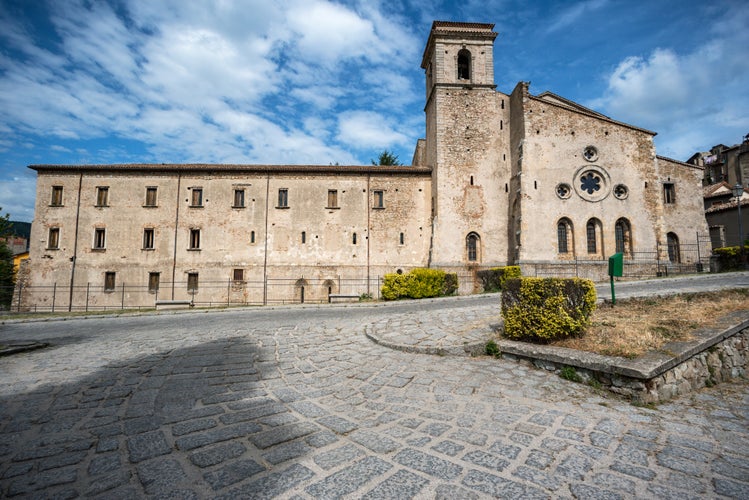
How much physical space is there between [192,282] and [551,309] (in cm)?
2255

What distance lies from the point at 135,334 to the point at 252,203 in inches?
615

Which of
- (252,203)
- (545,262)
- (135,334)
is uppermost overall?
(252,203)

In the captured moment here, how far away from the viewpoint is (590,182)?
2170 cm

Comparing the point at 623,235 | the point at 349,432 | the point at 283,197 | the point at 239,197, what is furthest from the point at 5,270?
the point at 623,235

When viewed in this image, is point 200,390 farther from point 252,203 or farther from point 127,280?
point 127,280

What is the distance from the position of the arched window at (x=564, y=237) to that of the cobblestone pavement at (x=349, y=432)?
697 inches

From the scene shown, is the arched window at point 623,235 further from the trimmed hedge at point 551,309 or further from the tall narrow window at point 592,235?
the trimmed hedge at point 551,309

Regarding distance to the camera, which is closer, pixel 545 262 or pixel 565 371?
pixel 565 371

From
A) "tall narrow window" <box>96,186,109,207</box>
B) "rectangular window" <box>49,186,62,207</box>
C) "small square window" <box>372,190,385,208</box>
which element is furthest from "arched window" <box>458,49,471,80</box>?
"rectangular window" <box>49,186,62,207</box>

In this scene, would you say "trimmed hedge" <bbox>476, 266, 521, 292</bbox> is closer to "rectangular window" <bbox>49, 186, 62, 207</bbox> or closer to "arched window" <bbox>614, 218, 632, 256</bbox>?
"arched window" <bbox>614, 218, 632, 256</bbox>

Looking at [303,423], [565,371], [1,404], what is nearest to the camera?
[303,423]

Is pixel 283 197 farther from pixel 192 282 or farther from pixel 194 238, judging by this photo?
pixel 192 282

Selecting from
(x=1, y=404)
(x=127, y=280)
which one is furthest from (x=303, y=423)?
(x=127, y=280)

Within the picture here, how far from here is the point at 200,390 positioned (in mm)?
4234
